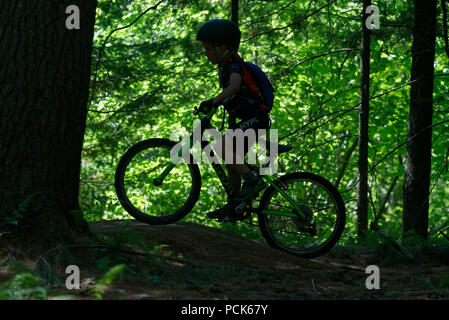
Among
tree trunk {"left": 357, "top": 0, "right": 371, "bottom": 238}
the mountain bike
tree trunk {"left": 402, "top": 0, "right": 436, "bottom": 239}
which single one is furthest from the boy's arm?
tree trunk {"left": 402, "top": 0, "right": 436, "bottom": 239}

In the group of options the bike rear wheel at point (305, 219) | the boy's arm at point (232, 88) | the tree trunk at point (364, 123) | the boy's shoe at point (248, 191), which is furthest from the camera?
the tree trunk at point (364, 123)

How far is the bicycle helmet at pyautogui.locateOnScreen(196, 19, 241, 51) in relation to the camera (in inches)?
215

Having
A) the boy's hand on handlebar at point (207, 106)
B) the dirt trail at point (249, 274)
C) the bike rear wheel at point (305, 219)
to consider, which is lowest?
the dirt trail at point (249, 274)

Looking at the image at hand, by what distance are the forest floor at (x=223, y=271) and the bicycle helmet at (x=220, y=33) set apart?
216 cm

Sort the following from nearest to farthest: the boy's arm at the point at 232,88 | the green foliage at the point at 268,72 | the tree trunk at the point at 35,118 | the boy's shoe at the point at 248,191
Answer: the tree trunk at the point at 35,118 → the boy's arm at the point at 232,88 → the boy's shoe at the point at 248,191 → the green foliage at the point at 268,72

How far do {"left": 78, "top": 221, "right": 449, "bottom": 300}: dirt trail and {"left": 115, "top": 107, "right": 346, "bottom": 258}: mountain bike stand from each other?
24 centimetres

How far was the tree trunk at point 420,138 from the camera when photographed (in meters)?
8.03

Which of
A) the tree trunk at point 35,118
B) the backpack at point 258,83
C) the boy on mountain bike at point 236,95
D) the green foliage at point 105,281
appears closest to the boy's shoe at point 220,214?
the boy on mountain bike at point 236,95

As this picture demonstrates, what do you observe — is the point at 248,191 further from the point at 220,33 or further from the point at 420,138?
the point at 420,138

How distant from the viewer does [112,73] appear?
1093 centimetres

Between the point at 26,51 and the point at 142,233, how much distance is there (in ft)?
6.98

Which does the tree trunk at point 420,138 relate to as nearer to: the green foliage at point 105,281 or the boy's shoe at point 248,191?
the boy's shoe at point 248,191

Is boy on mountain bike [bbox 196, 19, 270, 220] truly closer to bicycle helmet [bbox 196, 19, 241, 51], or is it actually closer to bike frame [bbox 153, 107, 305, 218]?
bicycle helmet [bbox 196, 19, 241, 51]

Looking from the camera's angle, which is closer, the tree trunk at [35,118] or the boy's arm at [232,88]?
the tree trunk at [35,118]
